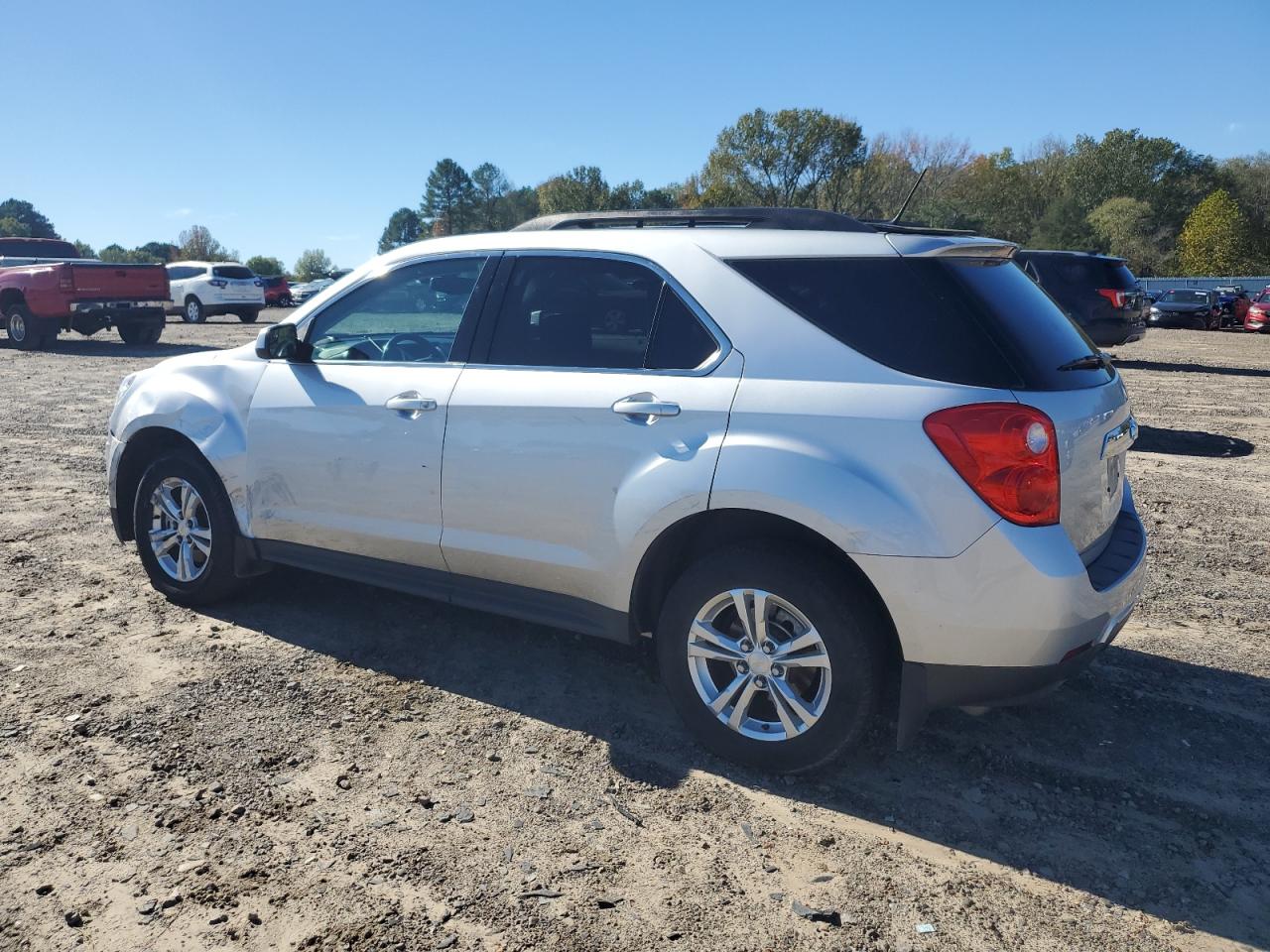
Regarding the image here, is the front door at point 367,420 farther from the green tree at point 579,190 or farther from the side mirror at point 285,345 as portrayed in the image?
the green tree at point 579,190

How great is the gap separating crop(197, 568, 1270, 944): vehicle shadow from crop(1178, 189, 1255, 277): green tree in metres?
60.2

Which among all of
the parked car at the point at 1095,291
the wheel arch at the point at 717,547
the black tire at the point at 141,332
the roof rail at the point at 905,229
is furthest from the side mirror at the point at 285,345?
the black tire at the point at 141,332

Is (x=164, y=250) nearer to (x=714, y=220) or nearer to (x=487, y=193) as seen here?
(x=487, y=193)

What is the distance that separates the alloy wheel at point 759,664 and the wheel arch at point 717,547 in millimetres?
203

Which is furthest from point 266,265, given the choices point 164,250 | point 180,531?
point 180,531

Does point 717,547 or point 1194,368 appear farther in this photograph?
point 1194,368

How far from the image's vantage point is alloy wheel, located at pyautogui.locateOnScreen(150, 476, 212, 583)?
4.72m

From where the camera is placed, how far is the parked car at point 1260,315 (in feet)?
96.4

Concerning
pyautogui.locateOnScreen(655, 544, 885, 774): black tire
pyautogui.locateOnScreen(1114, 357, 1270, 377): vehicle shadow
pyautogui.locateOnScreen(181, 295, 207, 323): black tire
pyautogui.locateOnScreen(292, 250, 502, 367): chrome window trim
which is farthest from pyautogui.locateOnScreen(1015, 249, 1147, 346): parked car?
pyautogui.locateOnScreen(181, 295, 207, 323): black tire

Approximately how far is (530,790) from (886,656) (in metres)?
1.26

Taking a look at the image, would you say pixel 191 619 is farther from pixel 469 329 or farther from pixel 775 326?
pixel 775 326

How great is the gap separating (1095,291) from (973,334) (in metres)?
13.3

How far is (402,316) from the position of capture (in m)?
4.34

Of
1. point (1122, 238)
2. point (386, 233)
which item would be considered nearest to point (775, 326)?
point (1122, 238)
